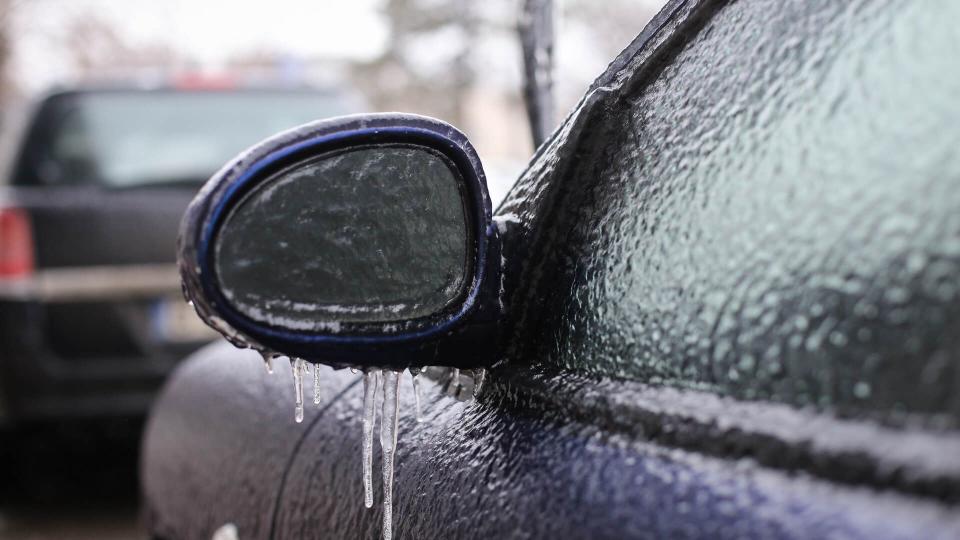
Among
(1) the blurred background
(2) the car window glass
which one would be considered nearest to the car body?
(2) the car window glass

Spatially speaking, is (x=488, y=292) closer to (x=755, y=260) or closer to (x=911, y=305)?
(x=755, y=260)

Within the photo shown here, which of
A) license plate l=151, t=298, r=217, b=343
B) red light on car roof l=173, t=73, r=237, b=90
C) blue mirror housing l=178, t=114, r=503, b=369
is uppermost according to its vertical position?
red light on car roof l=173, t=73, r=237, b=90

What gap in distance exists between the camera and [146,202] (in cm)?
466

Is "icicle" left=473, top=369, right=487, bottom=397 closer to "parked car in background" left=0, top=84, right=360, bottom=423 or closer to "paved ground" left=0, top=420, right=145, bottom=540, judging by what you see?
"parked car in background" left=0, top=84, right=360, bottom=423

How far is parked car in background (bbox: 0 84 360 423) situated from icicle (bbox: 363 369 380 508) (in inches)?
137

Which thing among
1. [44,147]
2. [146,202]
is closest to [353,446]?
[146,202]

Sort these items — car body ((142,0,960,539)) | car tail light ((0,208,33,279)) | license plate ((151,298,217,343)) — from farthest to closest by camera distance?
license plate ((151,298,217,343)), car tail light ((0,208,33,279)), car body ((142,0,960,539))

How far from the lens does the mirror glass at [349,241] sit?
1065mm

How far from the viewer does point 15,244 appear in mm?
4414

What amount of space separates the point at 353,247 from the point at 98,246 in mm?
3753

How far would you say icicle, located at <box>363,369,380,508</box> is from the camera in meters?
1.19

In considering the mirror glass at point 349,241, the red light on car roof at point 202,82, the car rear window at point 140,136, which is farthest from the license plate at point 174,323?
the mirror glass at point 349,241

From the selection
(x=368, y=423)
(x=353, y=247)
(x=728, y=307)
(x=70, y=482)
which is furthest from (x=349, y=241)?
(x=70, y=482)

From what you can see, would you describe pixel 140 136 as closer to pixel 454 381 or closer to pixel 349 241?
pixel 454 381
